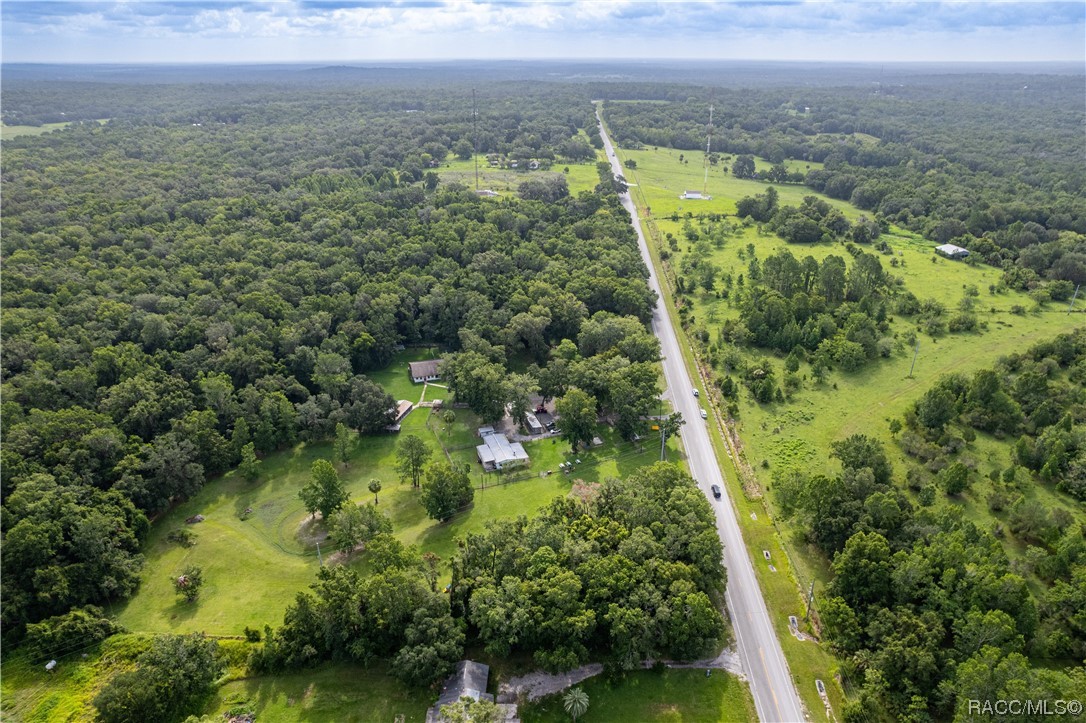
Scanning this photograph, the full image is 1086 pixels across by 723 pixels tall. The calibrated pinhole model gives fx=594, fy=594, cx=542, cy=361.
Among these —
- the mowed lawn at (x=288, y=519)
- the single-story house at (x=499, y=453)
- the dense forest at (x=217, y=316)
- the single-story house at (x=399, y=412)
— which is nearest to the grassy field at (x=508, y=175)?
the dense forest at (x=217, y=316)

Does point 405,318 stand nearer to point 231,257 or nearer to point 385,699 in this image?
point 231,257

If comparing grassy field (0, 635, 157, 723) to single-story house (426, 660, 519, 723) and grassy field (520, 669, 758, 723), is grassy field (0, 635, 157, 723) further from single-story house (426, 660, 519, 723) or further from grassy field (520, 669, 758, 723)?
grassy field (520, 669, 758, 723)

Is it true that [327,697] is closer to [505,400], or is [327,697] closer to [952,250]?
[505,400]

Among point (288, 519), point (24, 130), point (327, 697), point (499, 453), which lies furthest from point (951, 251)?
point (24, 130)

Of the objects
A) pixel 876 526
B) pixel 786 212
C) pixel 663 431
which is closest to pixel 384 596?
pixel 663 431

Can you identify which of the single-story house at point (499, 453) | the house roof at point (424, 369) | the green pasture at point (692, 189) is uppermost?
the green pasture at point (692, 189)

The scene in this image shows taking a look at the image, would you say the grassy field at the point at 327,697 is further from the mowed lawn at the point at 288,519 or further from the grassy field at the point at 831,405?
the grassy field at the point at 831,405

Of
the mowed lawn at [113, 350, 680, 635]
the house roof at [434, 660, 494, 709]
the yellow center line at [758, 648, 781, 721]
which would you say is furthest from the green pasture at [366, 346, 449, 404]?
the yellow center line at [758, 648, 781, 721]
